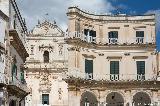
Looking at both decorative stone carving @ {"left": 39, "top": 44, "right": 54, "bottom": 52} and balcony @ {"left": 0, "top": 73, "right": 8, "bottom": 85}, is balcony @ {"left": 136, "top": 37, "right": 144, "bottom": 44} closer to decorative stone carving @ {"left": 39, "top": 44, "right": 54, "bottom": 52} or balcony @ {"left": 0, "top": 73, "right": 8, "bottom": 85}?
decorative stone carving @ {"left": 39, "top": 44, "right": 54, "bottom": 52}

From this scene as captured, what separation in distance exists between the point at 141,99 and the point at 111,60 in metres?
5.66

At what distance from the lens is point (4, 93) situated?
3166 cm

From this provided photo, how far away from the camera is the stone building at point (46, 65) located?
186 feet

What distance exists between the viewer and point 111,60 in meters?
52.6

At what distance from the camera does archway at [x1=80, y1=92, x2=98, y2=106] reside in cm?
5125

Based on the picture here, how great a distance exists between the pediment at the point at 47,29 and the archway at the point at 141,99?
504 inches

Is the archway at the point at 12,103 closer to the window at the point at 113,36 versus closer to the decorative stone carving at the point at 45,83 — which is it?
the window at the point at 113,36

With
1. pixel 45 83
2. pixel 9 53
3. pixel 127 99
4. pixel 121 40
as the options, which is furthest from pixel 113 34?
pixel 9 53

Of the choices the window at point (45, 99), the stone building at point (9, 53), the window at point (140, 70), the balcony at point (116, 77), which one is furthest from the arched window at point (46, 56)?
the stone building at point (9, 53)

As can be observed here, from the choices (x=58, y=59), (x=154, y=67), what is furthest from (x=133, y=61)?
(x=58, y=59)

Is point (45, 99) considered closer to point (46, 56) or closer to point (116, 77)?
point (46, 56)

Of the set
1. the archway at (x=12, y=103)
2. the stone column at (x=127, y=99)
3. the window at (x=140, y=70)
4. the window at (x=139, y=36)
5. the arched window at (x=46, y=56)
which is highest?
the window at (x=139, y=36)

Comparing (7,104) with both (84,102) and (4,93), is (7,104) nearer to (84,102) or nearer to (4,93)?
(4,93)

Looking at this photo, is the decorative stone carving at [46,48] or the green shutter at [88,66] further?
the decorative stone carving at [46,48]
